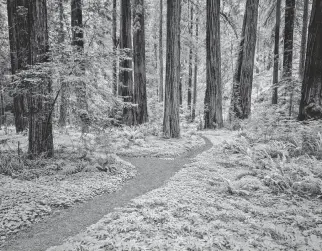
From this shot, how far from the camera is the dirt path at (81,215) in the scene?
116 inches

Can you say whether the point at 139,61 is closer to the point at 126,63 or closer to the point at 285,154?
the point at 126,63

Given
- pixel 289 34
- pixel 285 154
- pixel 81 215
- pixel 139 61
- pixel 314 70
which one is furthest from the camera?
pixel 289 34

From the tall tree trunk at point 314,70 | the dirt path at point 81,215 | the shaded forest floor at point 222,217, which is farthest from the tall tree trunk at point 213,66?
the shaded forest floor at point 222,217

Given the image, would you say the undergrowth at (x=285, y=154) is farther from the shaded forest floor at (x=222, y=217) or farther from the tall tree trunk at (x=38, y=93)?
the tall tree trunk at (x=38, y=93)

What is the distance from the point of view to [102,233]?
9.58 feet

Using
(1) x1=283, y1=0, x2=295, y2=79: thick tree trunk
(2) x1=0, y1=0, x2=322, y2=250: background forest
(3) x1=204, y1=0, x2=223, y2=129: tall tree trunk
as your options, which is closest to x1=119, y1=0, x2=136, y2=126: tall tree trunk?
(2) x1=0, y1=0, x2=322, y2=250: background forest

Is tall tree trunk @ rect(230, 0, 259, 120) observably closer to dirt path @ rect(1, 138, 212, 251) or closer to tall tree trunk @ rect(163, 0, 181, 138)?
tall tree trunk @ rect(163, 0, 181, 138)

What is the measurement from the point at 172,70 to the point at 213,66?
363 centimetres

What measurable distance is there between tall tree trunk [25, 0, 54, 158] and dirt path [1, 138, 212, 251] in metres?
2.30

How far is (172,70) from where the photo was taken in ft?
29.6

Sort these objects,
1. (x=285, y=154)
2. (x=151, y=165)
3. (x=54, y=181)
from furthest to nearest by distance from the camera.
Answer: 1. (x=151, y=165)
2. (x=285, y=154)
3. (x=54, y=181)

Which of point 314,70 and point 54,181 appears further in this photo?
point 314,70

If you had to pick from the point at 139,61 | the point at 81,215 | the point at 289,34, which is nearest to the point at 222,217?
the point at 81,215

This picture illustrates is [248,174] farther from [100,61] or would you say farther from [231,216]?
[100,61]
